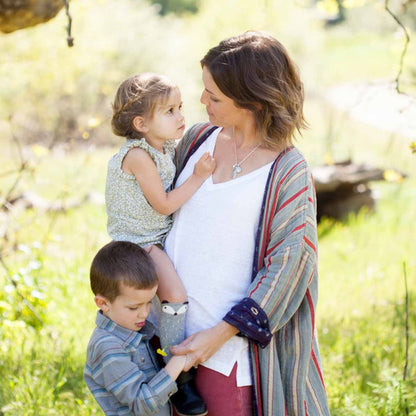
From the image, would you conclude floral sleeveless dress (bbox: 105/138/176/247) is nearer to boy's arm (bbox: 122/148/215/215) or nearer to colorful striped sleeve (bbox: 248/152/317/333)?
boy's arm (bbox: 122/148/215/215)

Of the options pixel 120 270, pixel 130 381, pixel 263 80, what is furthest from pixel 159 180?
pixel 130 381

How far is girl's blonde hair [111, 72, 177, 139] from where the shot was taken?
87.8 inches

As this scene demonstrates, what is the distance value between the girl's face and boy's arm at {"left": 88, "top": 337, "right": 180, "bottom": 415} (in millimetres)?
772

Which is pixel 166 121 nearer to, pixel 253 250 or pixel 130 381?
pixel 253 250

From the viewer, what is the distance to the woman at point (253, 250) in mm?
2086

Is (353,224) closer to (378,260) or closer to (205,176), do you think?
(378,260)

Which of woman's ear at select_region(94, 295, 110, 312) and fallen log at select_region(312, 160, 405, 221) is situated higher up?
woman's ear at select_region(94, 295, 110, 312)

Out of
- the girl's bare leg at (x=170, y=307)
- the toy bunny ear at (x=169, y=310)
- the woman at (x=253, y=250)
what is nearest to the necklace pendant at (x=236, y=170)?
the woman at (x=253, y=250)

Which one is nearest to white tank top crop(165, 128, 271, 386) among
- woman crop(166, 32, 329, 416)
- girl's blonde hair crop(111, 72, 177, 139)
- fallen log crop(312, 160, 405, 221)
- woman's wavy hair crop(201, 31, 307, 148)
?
woman crop(166, 32, 329, 416)

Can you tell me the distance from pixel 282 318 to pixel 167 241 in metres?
0.52

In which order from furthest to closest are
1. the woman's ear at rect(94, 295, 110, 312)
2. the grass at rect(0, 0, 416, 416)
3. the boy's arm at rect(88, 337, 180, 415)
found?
the grass at rect(0, 0, 416, 416)
the woman's ear at rect(94, 295, 110, 312)
the boy's arm at rect(88, 337, 180, 415)

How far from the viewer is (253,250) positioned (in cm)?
217

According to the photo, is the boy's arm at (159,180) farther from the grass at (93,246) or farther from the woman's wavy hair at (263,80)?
the grass at (93,246)

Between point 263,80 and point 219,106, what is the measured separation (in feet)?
0.63
